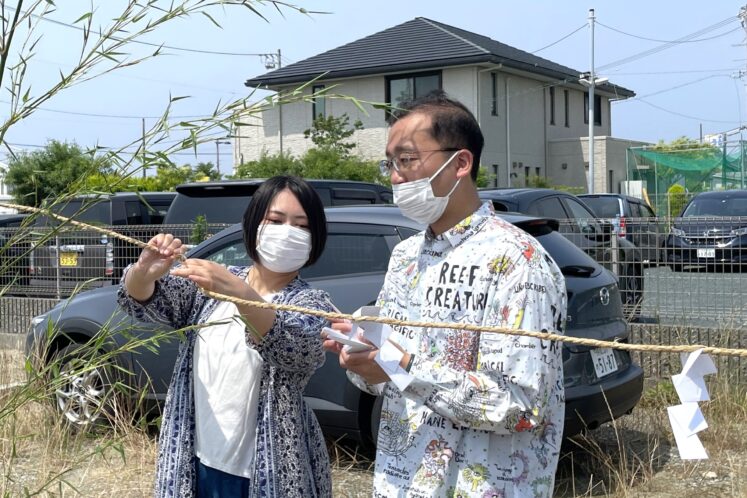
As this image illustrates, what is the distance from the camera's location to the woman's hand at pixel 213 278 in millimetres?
2166

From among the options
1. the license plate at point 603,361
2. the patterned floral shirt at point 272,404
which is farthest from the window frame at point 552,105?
the patterned floral shirt at point 272,404

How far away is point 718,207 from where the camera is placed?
15281mm

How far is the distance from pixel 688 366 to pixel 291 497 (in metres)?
1.21

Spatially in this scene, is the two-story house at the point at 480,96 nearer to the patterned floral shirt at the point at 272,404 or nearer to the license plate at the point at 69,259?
the license plate at the point at 69,259

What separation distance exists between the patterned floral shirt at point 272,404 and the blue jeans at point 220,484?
0.14 feet

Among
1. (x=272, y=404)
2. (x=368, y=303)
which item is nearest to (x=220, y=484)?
(x=272, y=404)

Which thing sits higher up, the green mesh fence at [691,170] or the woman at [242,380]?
the green mesh fence at [691,170]

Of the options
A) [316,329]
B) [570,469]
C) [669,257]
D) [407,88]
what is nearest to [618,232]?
[669,257]

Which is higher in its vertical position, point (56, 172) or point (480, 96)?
point (480, 96)

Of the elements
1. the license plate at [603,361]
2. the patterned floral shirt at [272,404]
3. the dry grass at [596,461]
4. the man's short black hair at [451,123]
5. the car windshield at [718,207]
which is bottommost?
the dry grass at [596,461]

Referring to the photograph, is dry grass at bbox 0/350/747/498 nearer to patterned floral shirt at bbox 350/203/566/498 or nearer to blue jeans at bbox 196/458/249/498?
blue jeans at bbox 196/458/249/498

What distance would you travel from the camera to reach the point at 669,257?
7.19 meters

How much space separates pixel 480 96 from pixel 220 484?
2940 centimetres

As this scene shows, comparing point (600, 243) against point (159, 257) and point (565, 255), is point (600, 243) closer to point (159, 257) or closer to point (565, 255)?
point (565, 255)
